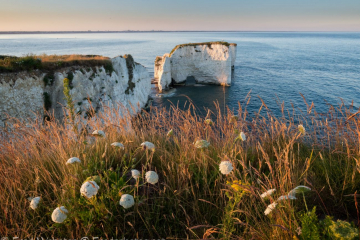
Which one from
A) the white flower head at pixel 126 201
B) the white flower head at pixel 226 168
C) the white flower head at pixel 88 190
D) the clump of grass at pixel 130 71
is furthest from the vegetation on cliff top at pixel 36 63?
the white flower head at pixel 226 168

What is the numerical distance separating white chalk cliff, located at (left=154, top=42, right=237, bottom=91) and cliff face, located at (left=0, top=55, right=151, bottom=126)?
49.9 ft

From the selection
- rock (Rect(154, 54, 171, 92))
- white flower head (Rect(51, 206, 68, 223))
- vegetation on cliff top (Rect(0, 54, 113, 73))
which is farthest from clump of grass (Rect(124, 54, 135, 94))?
white flower head (Rect(51, 206, 68, 223))

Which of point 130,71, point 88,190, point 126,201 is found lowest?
point 126,201

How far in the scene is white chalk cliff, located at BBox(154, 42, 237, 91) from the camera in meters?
36.4

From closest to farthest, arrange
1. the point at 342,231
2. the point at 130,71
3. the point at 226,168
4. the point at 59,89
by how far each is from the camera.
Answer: the point at 342,231, the point at 226,168, the point at 59,89, the point at 130,71

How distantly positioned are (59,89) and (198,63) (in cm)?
2822

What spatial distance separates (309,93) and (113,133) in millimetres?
33226

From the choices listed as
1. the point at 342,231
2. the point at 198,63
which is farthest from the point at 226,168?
the point at 198,63

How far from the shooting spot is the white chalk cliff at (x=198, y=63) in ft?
120

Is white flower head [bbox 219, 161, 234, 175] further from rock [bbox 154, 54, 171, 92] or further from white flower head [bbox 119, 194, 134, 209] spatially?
rock [bbox 154, 54, 171, 92]

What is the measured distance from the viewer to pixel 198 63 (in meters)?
38.4

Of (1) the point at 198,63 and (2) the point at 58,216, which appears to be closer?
(2) the point at 58,216

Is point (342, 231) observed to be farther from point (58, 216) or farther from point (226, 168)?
point (58, 216)

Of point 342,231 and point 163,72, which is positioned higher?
point 342,231
